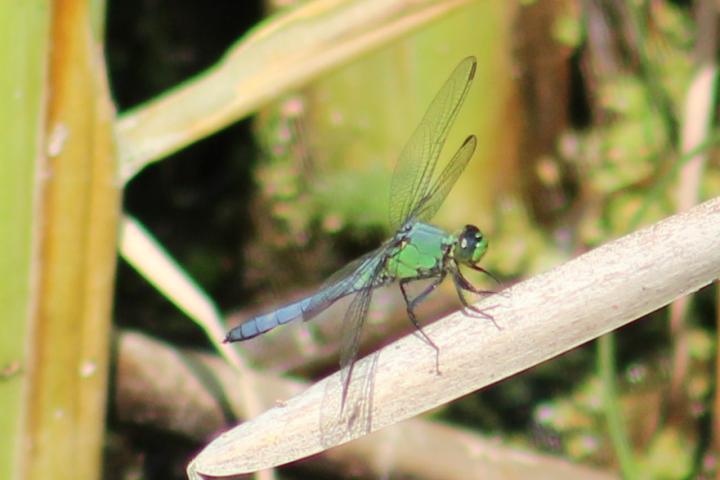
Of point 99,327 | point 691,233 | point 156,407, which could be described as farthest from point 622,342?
point 691,233

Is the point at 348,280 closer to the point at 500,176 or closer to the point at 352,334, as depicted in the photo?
the point at 352,334

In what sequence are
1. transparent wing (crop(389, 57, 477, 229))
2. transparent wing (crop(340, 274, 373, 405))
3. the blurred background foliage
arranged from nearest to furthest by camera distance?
transparent wing (crop(340, 274, 373, 405))
transparent wing (crop(389, 57, 477, 229))
the blurred background foliage

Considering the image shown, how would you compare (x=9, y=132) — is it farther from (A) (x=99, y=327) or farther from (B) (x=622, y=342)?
(B) (x=622, y=342)

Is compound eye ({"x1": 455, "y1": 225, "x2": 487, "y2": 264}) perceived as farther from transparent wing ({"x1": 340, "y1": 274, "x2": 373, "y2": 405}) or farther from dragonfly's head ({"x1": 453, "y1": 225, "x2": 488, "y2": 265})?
transparent wing ({"x1": 340, "y1": 274, "x2": 373, "y2": 405})

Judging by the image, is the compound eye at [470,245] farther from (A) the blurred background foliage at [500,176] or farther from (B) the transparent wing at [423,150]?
(A) the blurred background foliage at [500,176]

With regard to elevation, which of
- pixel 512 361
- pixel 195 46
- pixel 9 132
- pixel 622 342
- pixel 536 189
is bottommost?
pixel 512 361

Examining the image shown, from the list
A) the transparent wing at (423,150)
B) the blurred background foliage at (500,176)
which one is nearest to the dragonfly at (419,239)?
the transparent wing at (423,150)

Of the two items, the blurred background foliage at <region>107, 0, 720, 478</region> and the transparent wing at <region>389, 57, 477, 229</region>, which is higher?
the blurred background foliage at <region>107, 0, 720, 478</region>

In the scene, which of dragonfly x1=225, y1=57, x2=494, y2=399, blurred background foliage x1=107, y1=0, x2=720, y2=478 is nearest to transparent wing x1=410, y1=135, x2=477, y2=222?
dragonfly x1=225, y1=57, x2=494, y2=399
